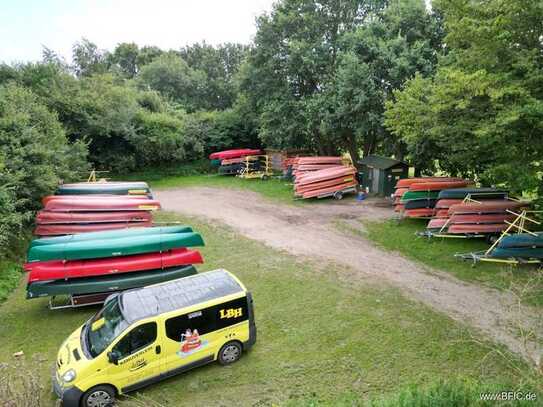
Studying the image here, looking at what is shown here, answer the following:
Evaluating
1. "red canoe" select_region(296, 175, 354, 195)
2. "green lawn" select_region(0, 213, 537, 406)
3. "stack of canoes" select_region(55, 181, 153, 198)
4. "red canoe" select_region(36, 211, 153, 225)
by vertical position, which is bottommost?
"green lawn" select_region(0, 213, 537, 406)

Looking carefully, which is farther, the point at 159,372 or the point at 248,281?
the point at 248,281

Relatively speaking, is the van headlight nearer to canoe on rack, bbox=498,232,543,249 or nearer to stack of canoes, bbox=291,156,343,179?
canoe on rack, bbox=498,232,543,249

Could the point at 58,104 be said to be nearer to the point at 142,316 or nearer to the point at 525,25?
the point at 142,316

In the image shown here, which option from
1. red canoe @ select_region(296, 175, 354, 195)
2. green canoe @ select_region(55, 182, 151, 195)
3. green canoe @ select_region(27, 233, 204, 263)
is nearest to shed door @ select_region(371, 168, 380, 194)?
red canoe @ select_region(296, 175, 354, 195)

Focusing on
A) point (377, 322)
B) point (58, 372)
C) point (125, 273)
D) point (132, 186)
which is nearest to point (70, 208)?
point (132, 186)

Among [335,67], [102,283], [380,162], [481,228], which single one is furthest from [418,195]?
[102,283]

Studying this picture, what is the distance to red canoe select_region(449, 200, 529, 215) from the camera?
13766 millimetres

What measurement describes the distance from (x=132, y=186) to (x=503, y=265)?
15.0 m

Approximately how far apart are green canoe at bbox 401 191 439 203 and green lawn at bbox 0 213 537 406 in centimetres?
648

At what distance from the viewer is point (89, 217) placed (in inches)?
540

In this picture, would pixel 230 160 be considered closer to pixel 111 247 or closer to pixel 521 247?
pixel 111 247

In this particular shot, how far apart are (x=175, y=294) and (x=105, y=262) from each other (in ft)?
10.0

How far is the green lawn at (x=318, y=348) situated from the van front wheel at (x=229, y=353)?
0.52 ft

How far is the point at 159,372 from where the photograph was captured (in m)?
6.81
